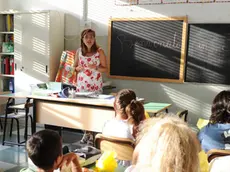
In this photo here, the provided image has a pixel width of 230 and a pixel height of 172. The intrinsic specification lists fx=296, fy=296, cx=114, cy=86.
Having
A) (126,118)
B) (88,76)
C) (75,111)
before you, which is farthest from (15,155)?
(126,118)

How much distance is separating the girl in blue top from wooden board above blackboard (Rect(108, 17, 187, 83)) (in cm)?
244

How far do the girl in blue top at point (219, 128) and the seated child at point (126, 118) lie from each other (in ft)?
1.64

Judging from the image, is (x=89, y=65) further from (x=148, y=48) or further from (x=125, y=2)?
(x=125, y=2)

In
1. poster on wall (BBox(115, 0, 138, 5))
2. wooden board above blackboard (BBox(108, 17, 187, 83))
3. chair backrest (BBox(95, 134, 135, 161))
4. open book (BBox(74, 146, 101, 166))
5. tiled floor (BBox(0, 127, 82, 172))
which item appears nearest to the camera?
open book (BBox(74, 146, 101, 166))

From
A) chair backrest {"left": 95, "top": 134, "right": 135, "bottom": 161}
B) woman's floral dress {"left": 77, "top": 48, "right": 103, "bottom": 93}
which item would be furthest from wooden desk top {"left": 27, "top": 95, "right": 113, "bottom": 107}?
chair backrest {"left": 95, "top": 134, "right": 135, "bottom": 161}

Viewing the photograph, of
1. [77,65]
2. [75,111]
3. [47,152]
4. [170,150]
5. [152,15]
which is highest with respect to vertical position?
[152,15]

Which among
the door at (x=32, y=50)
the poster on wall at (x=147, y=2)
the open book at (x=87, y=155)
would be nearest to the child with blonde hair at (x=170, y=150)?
the open book at (x=87, y=155)

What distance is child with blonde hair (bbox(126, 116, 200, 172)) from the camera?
103 centimetres

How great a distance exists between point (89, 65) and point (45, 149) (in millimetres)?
2650

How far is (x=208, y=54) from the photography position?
4.47 meters

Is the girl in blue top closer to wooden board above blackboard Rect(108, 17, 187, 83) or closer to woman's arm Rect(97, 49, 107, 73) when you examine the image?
woman's arm Rect(97, 49, 107, 73)

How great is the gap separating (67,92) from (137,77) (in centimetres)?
165

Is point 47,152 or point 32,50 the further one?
point 32,50

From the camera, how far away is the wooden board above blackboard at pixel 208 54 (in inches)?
172
